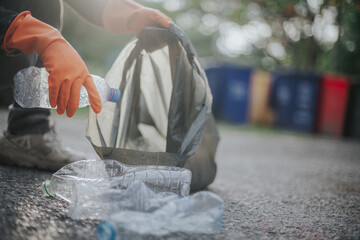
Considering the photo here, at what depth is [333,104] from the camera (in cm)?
661

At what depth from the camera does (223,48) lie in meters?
17.1

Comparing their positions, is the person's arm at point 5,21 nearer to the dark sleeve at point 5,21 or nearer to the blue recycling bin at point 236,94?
the dark sleeve at point 5,21

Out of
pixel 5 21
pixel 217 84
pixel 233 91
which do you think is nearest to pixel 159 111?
pixel 5 21

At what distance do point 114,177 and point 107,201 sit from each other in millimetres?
200

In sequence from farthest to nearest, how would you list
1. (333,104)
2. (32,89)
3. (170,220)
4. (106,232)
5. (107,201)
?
(333,104) < (32,89) < (107,201) < (170,220) < (106,232)

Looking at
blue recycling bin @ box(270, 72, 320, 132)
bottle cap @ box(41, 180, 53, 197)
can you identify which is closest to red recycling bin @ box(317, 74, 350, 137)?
blue recycling bin @ box(270, 72, 320, 132)

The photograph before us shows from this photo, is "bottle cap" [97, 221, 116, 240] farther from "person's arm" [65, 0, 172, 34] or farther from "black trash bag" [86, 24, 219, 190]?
"person's arm" [65, 0, 172, 34]

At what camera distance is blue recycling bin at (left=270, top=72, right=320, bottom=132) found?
6.82m

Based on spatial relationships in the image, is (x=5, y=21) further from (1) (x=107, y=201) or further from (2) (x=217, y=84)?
(2) (x=217, y=84)

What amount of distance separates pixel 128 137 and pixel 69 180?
475 millimetres

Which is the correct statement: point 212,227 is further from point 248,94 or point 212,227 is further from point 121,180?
point 248,94

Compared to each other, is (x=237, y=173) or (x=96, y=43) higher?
(x=96, y=43)

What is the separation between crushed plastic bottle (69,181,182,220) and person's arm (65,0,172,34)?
828mm

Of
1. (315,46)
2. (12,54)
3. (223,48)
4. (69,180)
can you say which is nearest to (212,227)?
(69,180)
